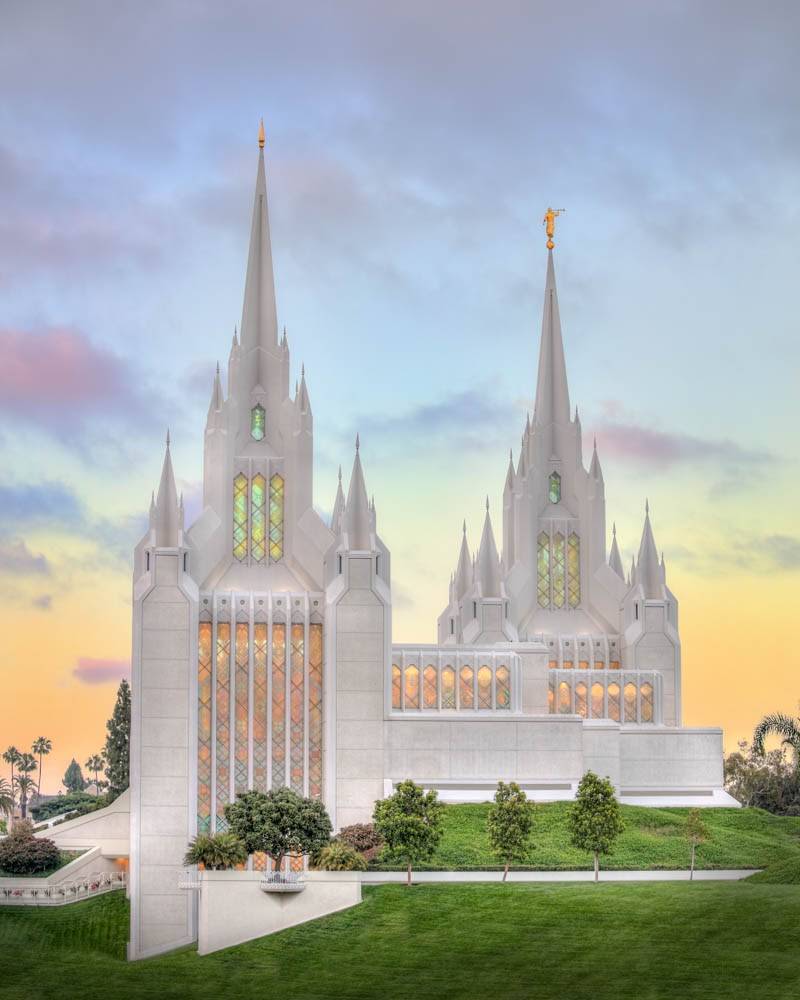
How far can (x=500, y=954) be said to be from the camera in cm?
5006

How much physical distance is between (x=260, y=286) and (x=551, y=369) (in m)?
18.3

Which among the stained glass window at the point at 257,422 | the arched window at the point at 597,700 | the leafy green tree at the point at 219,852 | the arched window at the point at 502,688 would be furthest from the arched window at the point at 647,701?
the leafy green tree at the point at 219,852

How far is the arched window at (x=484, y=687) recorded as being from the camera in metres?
75.2

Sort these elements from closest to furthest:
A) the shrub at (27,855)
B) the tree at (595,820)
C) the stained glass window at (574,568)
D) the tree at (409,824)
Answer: the tree at (409,824) < the tree at (595,820) < the shrub at (27,855) < the stained glass window at (574,568)

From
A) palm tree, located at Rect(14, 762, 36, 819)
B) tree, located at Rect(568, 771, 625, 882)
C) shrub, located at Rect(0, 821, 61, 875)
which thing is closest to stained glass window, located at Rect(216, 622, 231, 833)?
shrub, located at Rect(0, 821, 61, 875)

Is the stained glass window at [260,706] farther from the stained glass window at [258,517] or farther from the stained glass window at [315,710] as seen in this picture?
the stained glass window at [258,517]

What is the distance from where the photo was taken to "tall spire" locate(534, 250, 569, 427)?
89438mm

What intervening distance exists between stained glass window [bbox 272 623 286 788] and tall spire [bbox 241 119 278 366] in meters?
12.3

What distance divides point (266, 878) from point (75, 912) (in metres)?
15.4

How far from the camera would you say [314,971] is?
5109cm

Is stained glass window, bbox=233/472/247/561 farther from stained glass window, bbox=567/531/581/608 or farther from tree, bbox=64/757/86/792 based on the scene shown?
tree, bbox=64/757/86/792

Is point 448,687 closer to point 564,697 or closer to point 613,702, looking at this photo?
point 564,697

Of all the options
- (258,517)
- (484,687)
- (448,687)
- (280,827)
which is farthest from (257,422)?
(280,827)

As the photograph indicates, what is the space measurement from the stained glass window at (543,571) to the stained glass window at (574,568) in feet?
3.35
